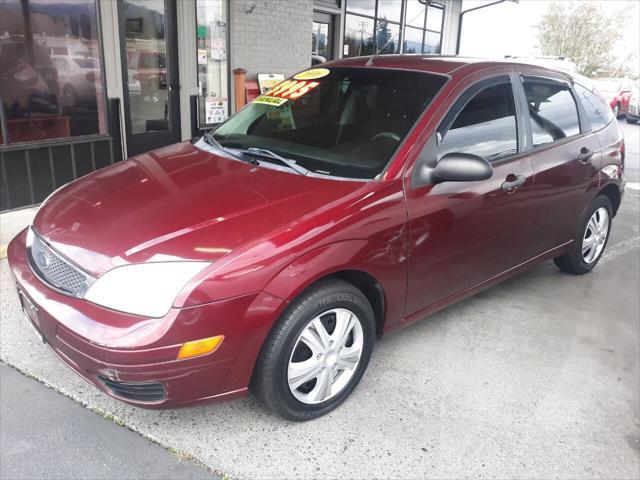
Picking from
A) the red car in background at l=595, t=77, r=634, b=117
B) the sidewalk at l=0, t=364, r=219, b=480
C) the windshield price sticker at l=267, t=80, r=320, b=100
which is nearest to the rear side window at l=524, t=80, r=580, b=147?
the windshield price sticker at l=267, t=80, r=320, b=100

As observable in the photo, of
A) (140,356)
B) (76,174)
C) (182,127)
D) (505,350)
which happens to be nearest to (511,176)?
(505,350)

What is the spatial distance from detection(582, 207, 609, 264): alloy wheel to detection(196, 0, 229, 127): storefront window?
5.14m

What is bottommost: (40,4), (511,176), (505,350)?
(505,350)

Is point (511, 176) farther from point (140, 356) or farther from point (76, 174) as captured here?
point (76, 174)

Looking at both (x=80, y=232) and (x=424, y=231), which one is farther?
(x=424, y=231)

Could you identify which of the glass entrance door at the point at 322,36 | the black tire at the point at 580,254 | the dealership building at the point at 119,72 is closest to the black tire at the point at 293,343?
the black tire at the point at 580,254

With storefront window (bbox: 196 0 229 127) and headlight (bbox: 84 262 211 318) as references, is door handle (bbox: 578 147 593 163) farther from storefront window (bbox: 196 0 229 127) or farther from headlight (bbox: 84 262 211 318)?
storefront window (bbox: 196 0 229 127)

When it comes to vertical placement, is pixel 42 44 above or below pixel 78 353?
above

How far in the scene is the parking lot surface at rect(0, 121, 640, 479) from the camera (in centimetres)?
254

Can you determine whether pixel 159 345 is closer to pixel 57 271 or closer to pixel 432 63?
pixel 57 271

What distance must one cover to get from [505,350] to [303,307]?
168 centimetres

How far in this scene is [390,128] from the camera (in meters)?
3.11

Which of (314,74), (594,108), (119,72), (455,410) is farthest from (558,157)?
(119,72)

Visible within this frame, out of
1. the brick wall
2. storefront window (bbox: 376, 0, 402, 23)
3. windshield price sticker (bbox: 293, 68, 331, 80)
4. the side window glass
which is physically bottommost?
the side window glass
